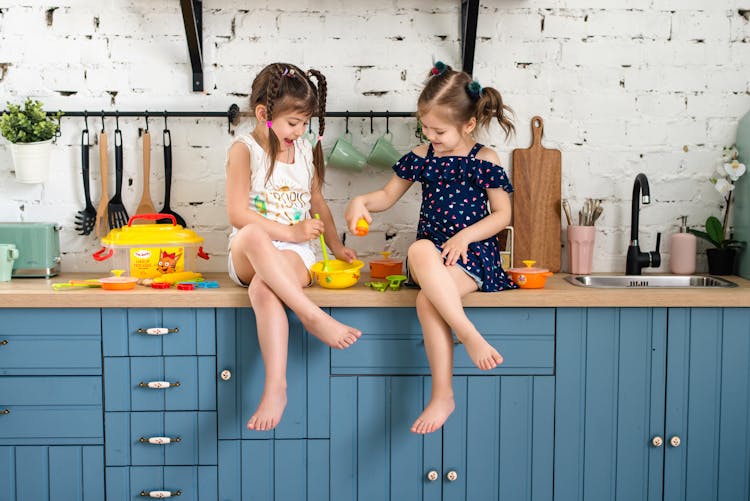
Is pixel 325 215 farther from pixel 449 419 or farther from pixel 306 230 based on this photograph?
pixel 449 419

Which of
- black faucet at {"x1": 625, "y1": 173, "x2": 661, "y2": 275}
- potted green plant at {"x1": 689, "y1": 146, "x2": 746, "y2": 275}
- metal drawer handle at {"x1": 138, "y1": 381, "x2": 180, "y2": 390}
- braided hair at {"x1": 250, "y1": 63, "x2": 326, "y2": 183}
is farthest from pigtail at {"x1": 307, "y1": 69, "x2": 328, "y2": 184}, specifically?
potted green plant at {"x1": 689, "y1": 146, "x2": 746, "y2": 275}

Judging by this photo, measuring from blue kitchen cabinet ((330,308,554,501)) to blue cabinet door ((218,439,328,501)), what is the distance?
0.16ft

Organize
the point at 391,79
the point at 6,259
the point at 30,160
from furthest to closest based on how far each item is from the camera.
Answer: the point at 391,79
the point at 30,160
the point at 6,259

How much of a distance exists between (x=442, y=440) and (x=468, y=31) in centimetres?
127

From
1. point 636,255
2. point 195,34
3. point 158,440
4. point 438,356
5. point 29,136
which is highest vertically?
point 195,34

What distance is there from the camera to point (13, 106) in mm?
2631

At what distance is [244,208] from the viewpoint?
8.11 feet

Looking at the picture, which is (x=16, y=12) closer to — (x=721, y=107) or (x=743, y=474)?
(x=721, y=107)

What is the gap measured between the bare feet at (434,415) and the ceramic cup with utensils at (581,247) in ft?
2.52

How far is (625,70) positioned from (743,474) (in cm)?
132

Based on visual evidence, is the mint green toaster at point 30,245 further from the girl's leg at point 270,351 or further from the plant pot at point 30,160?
the girl's leg at point 270,351

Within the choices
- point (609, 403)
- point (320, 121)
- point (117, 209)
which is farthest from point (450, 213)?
point (117, 209)

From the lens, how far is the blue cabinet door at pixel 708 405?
7.86 ft

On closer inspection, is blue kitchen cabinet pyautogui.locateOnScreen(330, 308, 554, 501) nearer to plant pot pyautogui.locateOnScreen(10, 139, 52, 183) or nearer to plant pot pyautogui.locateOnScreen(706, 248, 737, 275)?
plant pot pyautogui.locateOnScreen(706, 248, 737, 275)
